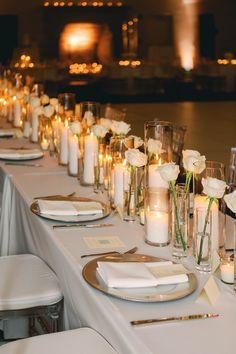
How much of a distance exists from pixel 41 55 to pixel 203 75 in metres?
3.42

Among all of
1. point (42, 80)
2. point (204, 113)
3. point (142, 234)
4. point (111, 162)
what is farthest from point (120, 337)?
point (42, 80)

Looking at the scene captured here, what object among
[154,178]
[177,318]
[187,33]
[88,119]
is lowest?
[177,318]

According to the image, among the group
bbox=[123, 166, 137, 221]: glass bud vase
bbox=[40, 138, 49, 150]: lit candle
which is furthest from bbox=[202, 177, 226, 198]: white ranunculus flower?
bbox=[40, 138, 49, 150]: lit candle

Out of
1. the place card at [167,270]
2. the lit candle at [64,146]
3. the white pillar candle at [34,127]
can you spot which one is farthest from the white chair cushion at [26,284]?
the white pillar candle at [34,127]

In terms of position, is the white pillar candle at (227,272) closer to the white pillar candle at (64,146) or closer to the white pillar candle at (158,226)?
the white pillar candle at (158,226)

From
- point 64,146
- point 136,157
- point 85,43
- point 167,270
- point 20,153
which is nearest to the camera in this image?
point 167,270

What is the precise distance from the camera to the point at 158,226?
7.32 ft

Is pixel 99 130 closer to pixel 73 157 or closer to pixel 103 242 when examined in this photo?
pixel 73 157

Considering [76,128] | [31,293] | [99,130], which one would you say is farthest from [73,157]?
[31,293]

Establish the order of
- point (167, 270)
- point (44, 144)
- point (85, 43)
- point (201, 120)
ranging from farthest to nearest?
1. point (85, 43)
2. point (201, 120)
3. point (44, 144)
4. point (167, 270)

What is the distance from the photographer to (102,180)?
313cm

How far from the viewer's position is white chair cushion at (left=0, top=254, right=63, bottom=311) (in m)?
2.35

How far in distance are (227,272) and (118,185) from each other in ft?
3.01

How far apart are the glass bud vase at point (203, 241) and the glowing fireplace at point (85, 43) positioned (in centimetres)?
1193
